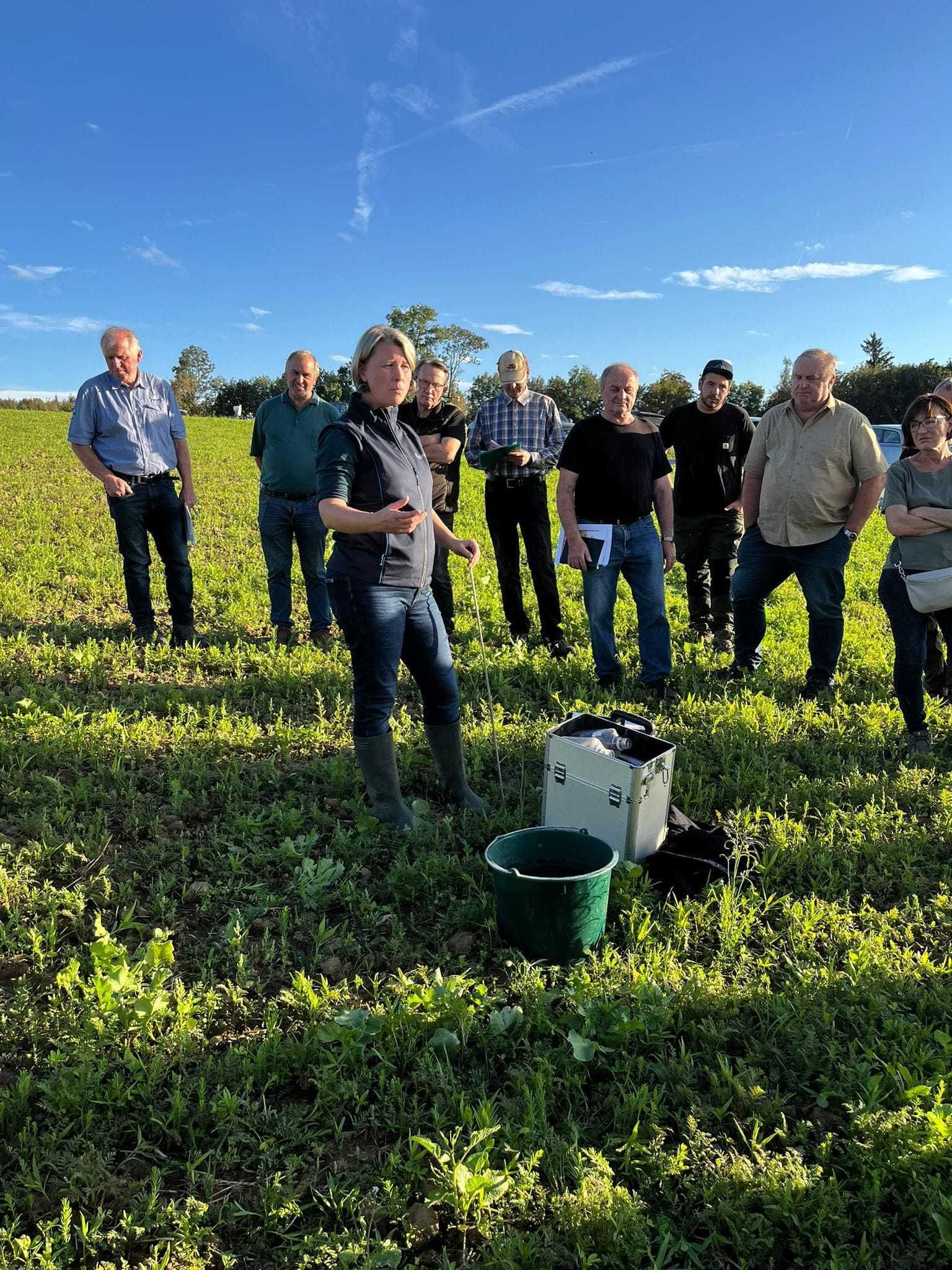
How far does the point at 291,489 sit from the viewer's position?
Answer: 21.6 feet

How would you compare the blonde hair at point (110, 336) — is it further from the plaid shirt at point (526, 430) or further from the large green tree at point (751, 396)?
the large green tree at point (751, 396)

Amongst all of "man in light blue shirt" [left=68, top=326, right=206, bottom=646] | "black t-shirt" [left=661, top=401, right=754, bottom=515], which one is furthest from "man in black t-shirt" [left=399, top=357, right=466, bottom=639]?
"man in light blue shirt" [left=68, top=326, right=206, bottom=646]

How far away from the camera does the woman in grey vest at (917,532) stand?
15.8 ft

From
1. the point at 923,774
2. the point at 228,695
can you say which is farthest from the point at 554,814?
the point at 228,695

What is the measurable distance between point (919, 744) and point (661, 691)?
5.21 ft

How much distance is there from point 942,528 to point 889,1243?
3.82m

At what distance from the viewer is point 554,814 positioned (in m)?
3.76

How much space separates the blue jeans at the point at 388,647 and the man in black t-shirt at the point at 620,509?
1.78m

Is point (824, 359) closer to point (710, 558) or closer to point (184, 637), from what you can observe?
point (710, 558)

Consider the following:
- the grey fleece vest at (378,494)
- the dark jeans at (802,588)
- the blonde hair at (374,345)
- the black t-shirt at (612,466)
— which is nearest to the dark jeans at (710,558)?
the dark jeans at (802,588)

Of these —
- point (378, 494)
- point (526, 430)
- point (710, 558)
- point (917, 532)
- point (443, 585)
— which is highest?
point (526, 430)

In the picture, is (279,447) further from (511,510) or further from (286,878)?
(286,878)

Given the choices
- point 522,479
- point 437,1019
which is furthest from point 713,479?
point 437,1019

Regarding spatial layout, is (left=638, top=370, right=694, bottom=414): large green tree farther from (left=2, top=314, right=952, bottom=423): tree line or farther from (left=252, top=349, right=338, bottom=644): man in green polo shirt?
(left=252, top=349, right=338, bottom=644): man in green polo shirt
